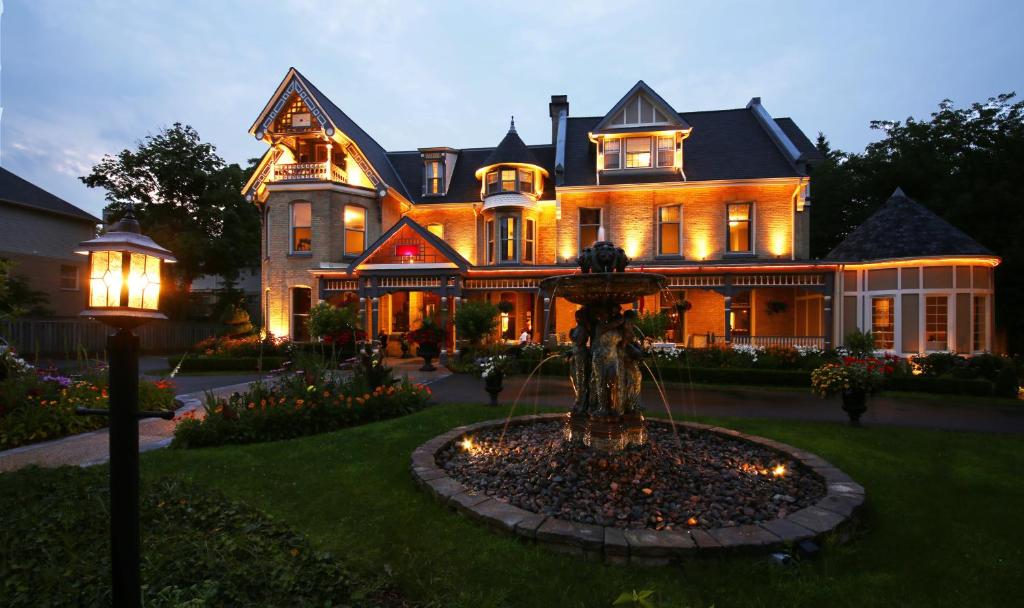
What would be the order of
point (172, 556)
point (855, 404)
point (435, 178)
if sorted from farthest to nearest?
point (435, 178) < point (855, 404) < point (172, 556)

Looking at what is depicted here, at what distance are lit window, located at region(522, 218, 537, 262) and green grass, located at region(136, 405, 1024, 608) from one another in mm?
14991

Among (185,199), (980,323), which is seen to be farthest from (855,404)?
(185,199)

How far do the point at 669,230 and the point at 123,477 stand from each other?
20.6m

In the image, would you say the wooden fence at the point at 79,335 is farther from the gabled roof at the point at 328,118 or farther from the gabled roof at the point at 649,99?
the gabled roof at the point at 649,99

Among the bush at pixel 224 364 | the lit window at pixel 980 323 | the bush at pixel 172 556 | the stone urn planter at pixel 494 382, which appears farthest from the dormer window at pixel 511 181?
the bush at pixel 172 556

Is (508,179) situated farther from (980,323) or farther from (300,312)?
(980,323)

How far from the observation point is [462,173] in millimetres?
24250

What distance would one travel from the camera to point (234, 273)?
103 ft

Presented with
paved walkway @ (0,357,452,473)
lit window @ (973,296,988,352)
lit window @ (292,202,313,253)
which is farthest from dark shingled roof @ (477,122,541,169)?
lit window @ (973,296,988,352)

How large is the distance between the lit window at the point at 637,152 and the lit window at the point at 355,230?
1259 cm

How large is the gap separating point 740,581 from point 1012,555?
2.46m

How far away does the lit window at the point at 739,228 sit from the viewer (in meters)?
19.7

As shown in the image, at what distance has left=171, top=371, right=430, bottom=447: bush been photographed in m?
6.88

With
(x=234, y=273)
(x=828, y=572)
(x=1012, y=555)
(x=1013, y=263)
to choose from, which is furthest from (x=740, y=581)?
(x=234, y=273)
